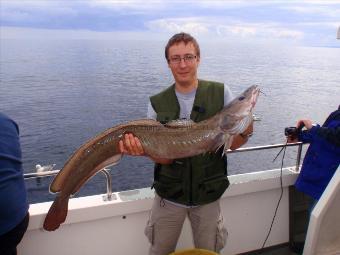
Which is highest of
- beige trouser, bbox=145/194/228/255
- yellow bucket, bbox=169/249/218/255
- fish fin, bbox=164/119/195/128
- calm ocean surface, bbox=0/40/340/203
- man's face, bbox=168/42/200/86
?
man's face, bbox=168/42/200/86

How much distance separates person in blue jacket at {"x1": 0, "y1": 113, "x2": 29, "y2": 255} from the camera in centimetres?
263

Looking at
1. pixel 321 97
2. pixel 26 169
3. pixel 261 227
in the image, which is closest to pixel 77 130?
pixel 26 169

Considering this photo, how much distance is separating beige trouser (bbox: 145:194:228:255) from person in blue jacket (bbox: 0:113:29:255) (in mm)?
1105

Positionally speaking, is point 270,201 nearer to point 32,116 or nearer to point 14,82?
point 32,116

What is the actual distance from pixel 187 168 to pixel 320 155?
60.9 inches

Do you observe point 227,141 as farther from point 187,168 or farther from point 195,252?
point 195,252

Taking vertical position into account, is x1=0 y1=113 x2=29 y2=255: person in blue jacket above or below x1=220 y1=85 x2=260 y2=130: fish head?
below

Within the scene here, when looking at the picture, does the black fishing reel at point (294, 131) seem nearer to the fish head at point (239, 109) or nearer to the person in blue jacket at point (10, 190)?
the fish head at point (239, 109)

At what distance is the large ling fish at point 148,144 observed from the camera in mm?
2955

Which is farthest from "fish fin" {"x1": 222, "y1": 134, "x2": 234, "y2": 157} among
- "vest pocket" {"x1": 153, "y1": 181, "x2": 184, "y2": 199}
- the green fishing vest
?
"vest pocket" {"x1": 153, "y1": 181, "x2": 184, "y2": 199}

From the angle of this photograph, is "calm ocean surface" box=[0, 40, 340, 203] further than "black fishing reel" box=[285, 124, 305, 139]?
Yes

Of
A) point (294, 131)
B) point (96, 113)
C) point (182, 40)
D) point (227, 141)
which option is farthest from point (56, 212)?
point (96, 113)

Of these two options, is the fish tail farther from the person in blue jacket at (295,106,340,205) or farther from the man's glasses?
the person in blue jacket at (295,106,340,205)

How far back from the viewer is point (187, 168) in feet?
10.2
